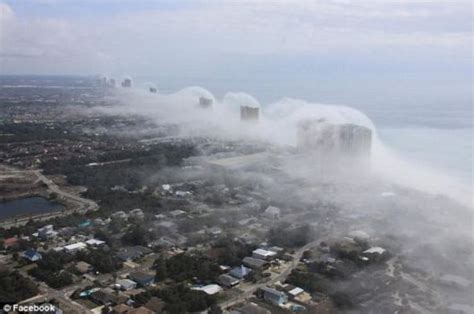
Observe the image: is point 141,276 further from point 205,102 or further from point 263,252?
point 205,102

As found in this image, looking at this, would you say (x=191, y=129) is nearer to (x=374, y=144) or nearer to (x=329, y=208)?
(x=374, y=144)

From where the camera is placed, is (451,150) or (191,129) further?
(191,129)

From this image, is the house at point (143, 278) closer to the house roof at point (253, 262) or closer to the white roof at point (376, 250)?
the house roof at point (253, 262)

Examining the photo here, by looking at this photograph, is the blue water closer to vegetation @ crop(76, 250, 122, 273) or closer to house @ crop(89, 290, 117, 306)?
vegetation @ crop(76, 250, 122, 273)

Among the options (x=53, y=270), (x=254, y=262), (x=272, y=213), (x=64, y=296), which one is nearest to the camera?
(x=64, y=296)

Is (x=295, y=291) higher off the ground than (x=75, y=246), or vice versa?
(x=75, y=246)

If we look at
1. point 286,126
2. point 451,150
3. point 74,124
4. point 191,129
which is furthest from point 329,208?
point 74,124

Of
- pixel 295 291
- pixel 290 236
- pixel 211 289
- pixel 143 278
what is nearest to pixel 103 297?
pixel 143 278
